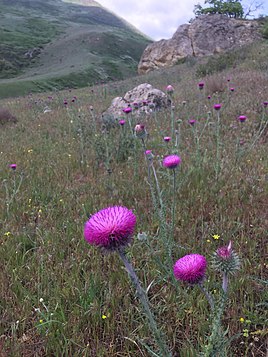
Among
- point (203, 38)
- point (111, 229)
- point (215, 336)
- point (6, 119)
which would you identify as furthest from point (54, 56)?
point (215, 336)

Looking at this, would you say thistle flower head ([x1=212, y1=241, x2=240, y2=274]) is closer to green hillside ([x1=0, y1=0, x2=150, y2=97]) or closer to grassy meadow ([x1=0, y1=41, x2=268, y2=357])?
grassy meadow ([x1=0, y1=41, x2=268, y2=357])

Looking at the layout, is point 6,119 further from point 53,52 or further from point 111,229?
point 53,52

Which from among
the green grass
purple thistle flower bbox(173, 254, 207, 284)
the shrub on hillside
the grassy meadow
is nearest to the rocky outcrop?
the green grass

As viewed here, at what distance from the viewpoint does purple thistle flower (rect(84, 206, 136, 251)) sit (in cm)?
148

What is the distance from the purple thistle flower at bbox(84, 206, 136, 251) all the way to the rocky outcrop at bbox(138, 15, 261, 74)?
2968 cm

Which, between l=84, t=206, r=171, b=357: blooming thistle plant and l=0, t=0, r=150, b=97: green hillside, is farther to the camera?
l=0, t=0, r=150, b=97: green hillside

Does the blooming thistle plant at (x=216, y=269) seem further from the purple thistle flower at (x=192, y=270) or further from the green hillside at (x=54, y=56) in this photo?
the green hillside at (x=54, y=56)

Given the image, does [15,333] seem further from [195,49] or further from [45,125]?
[195,49]

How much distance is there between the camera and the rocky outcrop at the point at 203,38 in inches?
1141

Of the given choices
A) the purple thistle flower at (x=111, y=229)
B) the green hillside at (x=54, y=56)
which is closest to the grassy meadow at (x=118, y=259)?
the purple thistle flower at (x=111, y=229)

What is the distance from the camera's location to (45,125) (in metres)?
9.47

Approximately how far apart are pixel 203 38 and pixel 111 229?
31285 millimetres

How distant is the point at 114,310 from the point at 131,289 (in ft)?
0.73

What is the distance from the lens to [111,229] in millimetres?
1498
